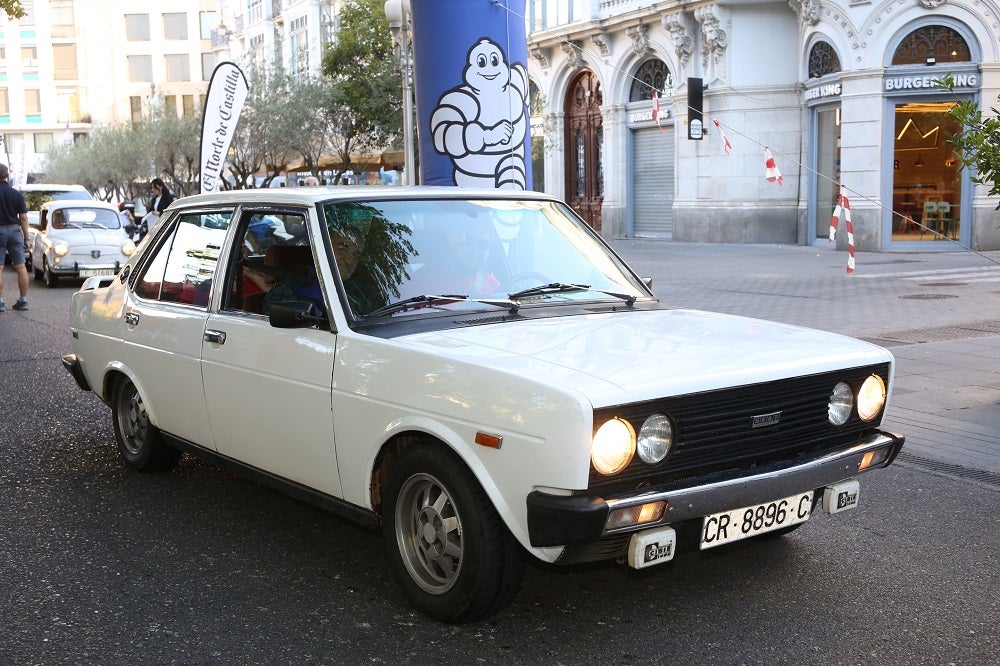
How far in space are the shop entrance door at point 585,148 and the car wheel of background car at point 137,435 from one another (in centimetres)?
2764

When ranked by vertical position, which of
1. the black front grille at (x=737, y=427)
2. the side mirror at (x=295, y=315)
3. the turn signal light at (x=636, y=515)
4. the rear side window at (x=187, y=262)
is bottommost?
the turn signal light at (x=636, y=515)

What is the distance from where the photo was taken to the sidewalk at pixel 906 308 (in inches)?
285

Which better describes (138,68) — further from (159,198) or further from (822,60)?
(159,198)

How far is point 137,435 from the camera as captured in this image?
6.14 metres

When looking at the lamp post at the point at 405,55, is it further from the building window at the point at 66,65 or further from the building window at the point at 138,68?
the building window at the point at 66,65

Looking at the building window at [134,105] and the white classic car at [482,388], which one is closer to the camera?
the white classic car at [482,388]

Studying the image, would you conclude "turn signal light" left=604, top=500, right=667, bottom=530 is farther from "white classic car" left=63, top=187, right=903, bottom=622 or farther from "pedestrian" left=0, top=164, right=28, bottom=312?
"pedestrian" left=0, top=164, right=28, bottom=312

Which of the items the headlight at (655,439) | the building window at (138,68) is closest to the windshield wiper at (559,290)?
the headlight at (655,439)

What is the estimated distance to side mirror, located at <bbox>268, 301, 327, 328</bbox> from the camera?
4449mm

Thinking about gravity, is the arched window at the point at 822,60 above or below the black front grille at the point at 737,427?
above

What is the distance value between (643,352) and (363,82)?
35255 mm

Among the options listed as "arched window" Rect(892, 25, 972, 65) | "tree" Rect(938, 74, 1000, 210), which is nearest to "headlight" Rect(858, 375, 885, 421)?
"tree" Rect(938, 74, 1000, 210)

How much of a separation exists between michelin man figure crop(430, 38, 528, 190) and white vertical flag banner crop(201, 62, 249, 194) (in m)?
7.98

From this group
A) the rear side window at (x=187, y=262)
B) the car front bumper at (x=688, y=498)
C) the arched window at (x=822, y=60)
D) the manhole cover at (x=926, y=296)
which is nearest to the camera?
the car front bumper at (x=688, y=498)
